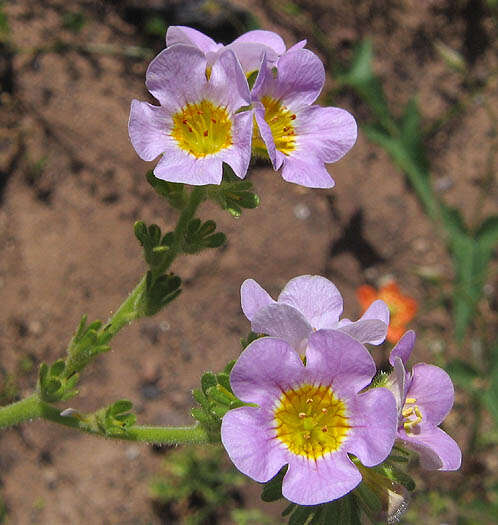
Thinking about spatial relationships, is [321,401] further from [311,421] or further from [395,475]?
[395,475]

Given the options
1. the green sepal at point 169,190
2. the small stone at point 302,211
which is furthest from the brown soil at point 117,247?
the green sepal at point 169,190

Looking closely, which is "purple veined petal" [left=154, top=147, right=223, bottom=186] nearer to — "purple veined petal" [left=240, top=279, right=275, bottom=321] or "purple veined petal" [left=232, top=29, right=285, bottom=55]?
"purple veined petal" [left=240, top=279, right=275, bottom=321]

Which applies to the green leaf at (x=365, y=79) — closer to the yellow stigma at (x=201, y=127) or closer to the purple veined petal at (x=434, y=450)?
the yellow stigma at (x=201, y=127)

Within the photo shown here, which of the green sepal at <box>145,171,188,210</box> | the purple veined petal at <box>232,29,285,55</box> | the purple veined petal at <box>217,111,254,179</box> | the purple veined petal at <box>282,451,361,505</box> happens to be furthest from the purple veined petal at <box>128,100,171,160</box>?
the purple veined petal at <box>282,451,361,505</box>

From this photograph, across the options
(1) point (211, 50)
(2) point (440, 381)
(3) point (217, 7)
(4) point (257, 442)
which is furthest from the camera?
(3) point (217, 7)

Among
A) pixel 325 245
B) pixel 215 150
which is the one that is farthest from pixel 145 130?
pixel 325 245

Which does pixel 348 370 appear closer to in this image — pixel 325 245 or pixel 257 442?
pixel 257 442
